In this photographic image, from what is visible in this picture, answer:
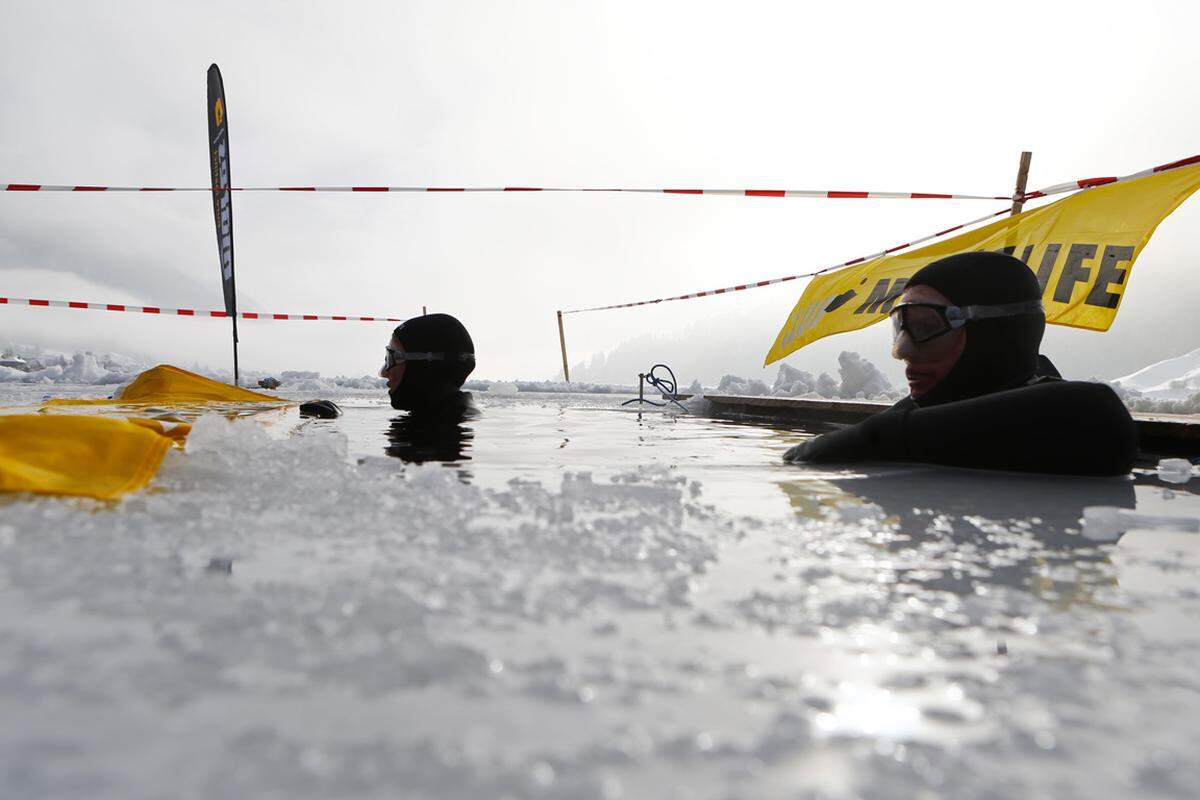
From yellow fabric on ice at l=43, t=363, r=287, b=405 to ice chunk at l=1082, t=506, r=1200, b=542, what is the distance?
6.96 meters

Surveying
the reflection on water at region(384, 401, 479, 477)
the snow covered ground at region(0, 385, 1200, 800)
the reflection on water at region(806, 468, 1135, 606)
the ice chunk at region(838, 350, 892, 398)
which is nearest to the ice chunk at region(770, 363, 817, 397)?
the ice chunk at region(838, 350, 892, 398)

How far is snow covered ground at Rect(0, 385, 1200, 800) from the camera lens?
0.62 m

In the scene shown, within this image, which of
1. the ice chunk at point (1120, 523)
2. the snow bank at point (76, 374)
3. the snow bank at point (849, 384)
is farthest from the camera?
the snow bank at point (76, 374)

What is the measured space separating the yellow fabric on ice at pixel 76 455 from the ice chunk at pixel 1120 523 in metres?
2.36

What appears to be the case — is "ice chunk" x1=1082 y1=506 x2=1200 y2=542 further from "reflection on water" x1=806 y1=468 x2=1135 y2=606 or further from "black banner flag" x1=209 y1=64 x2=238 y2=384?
"black banner flag" x1=209 y1=64 x2=238 y2=384

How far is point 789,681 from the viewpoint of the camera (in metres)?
0.80

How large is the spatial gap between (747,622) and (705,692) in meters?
0.24

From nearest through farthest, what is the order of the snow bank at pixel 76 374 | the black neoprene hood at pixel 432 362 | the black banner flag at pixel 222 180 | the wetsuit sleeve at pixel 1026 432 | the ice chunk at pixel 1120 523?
the ice chunk at pixel 1120 523 → the wetsuit sleeve at pixel 1026 432 → the black neoprene hood at pixel 432 362 → the black banner flag at pixel 222 180 → the snow bank at pixel 76 374

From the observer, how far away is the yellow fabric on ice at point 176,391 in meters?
6.70

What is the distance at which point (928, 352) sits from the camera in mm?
3084

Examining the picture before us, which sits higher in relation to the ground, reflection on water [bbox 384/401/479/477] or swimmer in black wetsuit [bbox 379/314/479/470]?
swimmer in black wetsuit [bbox 379/314/479/470]

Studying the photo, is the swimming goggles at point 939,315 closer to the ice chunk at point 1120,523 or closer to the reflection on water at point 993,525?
the reflection on water at point 993,525

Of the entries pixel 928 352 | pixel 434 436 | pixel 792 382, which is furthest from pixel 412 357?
pixel 792 382

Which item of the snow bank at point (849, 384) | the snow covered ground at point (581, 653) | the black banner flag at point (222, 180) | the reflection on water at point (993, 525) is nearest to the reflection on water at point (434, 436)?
the snow covered ground at point (581, 653)
